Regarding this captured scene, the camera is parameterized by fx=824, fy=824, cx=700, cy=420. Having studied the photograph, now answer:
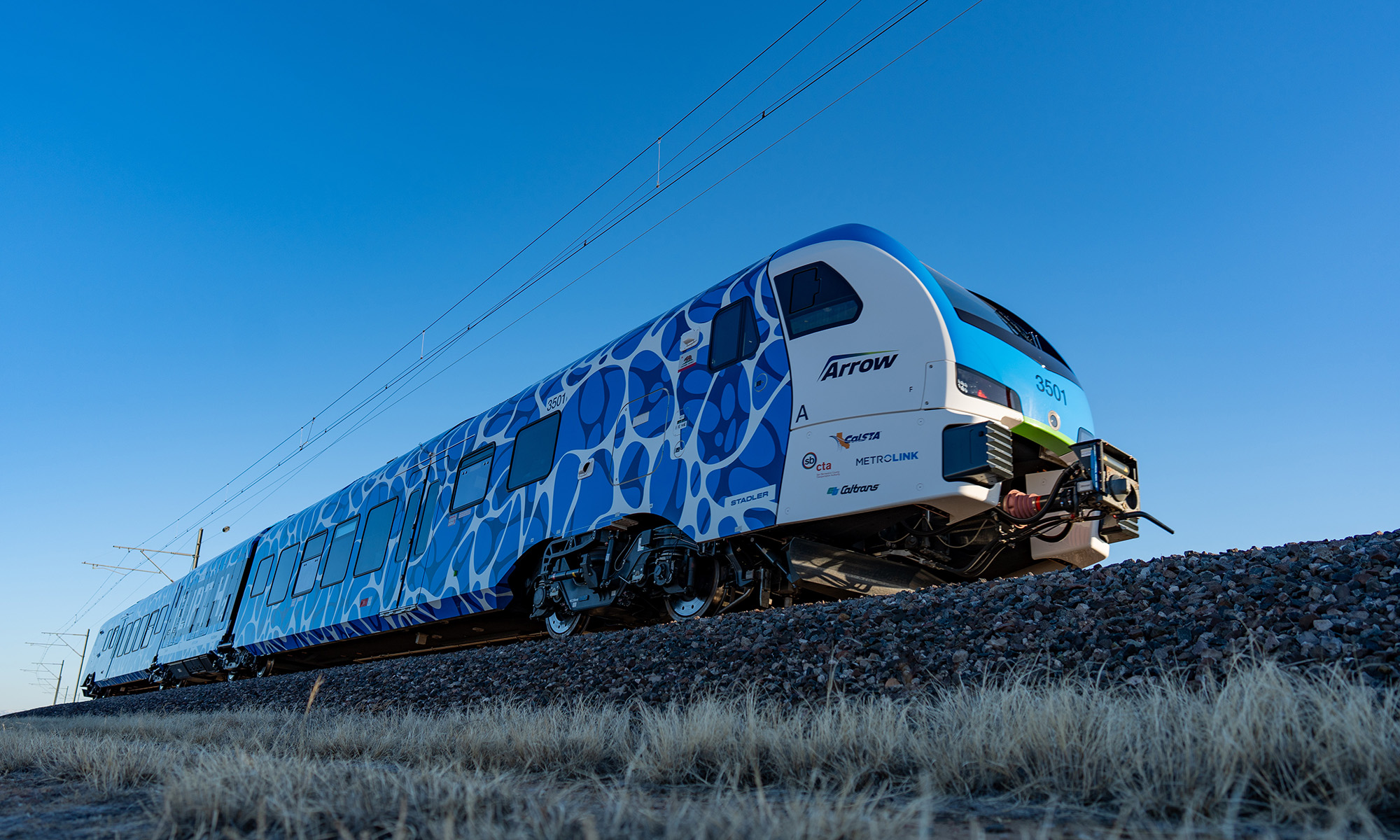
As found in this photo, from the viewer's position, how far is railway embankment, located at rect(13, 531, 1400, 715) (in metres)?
2.72

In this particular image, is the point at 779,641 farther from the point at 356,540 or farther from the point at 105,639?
the point at 105,639

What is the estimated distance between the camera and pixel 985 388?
547 cm

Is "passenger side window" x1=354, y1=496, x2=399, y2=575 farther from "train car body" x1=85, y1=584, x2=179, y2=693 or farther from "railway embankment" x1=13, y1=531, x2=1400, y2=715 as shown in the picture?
"train car body" x1=85, y1=584, x2=179, y2=693

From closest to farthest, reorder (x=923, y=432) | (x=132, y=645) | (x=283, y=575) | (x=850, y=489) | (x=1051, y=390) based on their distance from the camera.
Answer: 1. (x=923, y=432)
2. (x=850, y=489)
3. (x=1051, y=390)
4. (x=283, y=575)
5. (x=132, y=645)

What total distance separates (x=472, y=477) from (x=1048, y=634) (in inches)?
280

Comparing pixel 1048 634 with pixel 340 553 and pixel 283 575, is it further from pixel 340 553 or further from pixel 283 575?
pixel 283 575

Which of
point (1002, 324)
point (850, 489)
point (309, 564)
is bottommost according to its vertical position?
point (850, 489)

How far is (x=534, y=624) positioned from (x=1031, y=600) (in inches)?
273

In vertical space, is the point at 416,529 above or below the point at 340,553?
above

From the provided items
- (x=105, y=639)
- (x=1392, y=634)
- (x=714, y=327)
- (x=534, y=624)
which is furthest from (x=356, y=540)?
(x=105, y=639)

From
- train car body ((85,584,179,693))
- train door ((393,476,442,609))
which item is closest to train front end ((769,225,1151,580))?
train door ((393,476,442,609))

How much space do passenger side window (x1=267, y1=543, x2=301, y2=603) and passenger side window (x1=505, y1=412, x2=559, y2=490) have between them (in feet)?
24.4

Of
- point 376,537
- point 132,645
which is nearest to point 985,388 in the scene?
point 376,537

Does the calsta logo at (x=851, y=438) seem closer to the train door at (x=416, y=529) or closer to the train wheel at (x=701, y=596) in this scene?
the train wheel at (x=701, y=596)
